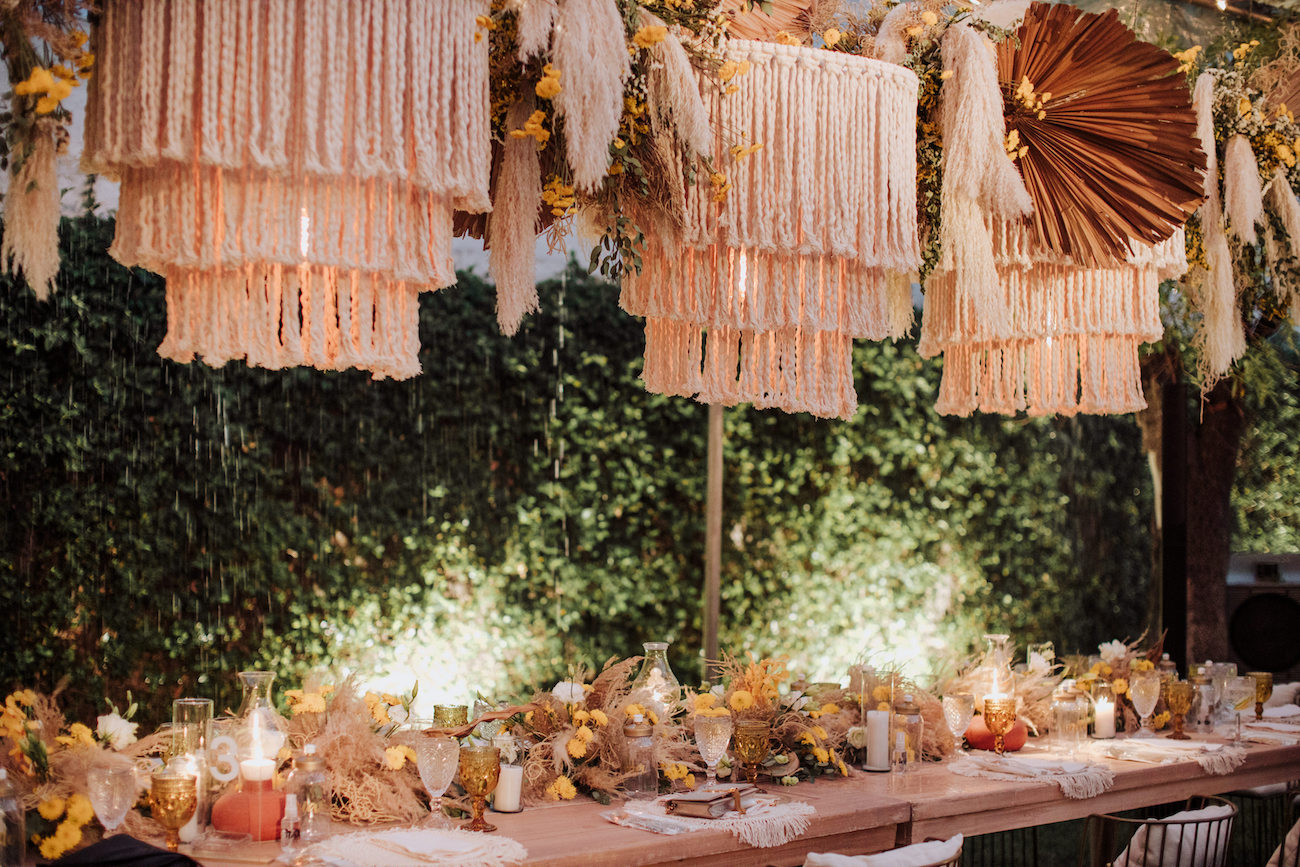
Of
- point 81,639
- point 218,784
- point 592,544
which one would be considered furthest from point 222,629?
point 218,784

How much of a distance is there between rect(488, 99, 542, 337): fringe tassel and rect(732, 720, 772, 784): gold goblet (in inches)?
48.2

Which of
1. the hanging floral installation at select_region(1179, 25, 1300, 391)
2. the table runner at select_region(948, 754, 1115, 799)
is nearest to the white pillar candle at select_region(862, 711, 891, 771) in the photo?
the table runner at select_region(948, 754, 1115, 799)

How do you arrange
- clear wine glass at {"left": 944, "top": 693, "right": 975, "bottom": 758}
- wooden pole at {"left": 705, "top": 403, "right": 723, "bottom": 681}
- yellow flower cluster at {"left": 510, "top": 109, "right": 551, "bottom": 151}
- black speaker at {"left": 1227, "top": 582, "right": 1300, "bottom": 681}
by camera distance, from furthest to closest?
black speaker at {"left": 1227, "top": 582, "right": 1300, "bottom": 681}, wooden pole at {"left": 705, "top": 403, "right": 723, "bottom": 681}, clear wine glass at {"left": 944, "top": 693, "right": 975, "bottom": 758}, yellow flower cluster at {"left": 510, "top": 109, "right": 551, "bottom": 151}

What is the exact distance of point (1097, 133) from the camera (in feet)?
9.48

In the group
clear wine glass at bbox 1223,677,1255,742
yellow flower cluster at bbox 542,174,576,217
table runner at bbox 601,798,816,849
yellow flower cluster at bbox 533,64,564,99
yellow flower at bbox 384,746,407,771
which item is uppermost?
yellow flower cluster at bbox 533,64,564,99

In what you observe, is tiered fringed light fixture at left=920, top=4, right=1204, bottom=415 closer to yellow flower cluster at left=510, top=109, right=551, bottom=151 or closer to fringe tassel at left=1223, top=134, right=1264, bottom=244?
fringe tassel at left=1223, top=134, right=1264, bottom=244

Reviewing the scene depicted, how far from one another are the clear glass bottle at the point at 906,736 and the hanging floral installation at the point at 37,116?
2282 mm

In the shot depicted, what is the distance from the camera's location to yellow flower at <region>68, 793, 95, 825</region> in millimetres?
2131

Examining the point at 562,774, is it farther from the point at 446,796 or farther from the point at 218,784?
the point at 218,784

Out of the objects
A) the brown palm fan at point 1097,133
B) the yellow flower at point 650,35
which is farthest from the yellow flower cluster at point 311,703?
the brown palm fan at point 1097,133

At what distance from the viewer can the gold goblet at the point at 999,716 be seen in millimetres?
3377

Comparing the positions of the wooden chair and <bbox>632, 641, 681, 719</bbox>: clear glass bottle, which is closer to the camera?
the wooden chair

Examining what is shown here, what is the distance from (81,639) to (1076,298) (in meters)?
3.76

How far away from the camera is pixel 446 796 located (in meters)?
2.50
